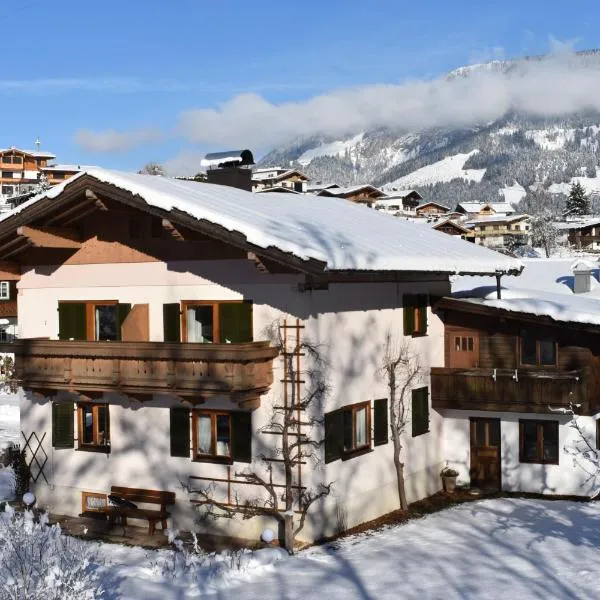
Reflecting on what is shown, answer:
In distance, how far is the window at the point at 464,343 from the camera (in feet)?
72.5

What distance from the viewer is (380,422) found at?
1953 centimetres

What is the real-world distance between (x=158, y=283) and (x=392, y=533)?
23.4 ft

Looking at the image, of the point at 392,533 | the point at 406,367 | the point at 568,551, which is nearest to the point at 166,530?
the point at 392,533

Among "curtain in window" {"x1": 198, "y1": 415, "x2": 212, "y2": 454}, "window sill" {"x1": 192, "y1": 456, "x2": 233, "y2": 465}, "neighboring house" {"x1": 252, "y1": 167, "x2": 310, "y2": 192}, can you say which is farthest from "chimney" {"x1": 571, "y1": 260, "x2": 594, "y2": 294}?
"neighboring house" {"x1": 252, "y1": 167, "x2": 310, "y2": 192}

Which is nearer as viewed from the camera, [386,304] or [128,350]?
[128,350]

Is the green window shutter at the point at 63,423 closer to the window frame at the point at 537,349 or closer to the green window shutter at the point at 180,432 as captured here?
the green window shutter at the point at 180,432

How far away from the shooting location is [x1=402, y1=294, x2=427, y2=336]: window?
68.1 feet

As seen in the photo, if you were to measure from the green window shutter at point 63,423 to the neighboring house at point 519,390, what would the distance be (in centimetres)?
880

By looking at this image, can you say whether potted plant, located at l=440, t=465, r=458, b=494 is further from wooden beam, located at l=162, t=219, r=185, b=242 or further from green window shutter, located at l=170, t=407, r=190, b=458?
wooden beam, located at l=162, t=219, r=185, b=242

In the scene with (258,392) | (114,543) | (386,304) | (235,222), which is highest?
(235,222)

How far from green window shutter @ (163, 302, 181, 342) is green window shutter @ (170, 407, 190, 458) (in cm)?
149

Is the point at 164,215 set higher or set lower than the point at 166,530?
higher

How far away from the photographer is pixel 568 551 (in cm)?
1616

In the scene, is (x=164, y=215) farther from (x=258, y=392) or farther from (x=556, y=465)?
(x=556, y=465)
